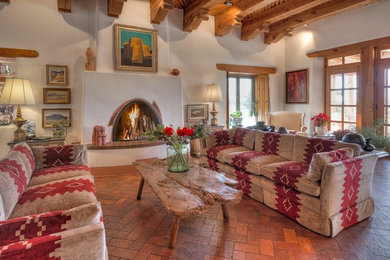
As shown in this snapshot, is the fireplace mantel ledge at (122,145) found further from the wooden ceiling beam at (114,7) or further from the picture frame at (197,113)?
the wooden ceiling beam at (114,7)

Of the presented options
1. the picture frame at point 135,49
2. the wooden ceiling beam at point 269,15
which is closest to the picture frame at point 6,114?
the picture frame at point 135,49

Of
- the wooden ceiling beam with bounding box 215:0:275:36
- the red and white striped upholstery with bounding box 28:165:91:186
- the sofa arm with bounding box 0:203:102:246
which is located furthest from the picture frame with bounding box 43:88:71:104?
the sofa arm with bounding box 0:203:102:246

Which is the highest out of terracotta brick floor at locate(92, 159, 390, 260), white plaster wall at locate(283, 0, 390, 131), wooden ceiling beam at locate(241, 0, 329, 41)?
wooden ceiling beam at locate(241, 0, 329, 41)

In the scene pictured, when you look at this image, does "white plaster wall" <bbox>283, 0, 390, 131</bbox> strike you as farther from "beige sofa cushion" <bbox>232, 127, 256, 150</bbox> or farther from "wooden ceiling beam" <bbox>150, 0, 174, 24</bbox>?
"wooden ceiling beam" <bbox>150, 0, 174, 24</bbox>

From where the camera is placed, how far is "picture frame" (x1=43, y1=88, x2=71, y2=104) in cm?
423

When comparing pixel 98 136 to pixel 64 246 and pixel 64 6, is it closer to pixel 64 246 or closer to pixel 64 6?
pixel 64 6

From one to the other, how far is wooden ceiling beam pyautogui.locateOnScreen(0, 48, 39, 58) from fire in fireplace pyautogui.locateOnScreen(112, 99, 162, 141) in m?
1.68

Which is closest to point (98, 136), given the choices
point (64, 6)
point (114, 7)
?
point (114, 7)

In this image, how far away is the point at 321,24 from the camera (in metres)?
5.74

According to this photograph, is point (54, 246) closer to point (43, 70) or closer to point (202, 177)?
point (202, 177)

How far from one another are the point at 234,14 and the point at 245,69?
1.45 meters

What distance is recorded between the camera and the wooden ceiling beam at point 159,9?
4.25m

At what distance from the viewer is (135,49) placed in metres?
4.63

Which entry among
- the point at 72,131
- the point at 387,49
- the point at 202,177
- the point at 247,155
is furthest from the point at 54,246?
the point at 387,49
